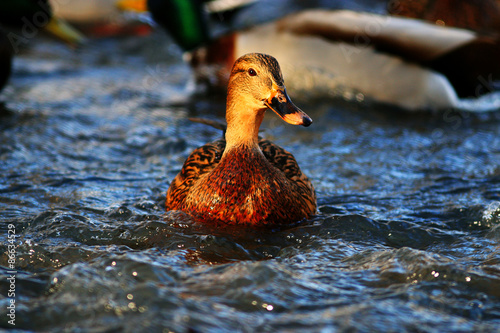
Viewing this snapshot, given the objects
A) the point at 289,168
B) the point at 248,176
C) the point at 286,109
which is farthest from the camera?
the point at 289,168

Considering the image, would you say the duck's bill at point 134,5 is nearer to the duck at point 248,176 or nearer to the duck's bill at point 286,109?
the duck at point 248,176

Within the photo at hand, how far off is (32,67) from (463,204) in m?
5.70

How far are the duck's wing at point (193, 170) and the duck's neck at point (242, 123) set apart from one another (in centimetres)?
31

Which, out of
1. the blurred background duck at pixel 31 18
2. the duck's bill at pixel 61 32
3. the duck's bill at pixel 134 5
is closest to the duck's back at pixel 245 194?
the blurred background duck at pixel 31 18

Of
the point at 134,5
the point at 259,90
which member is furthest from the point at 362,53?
the point at 259,90

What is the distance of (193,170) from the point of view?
434 centimetres

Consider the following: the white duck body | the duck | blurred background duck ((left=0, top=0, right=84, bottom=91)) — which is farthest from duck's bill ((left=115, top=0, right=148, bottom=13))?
the duck

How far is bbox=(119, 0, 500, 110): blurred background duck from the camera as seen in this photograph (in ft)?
21.9

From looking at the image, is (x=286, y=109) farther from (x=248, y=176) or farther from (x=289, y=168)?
(x=289, y=168)

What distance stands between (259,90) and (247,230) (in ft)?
2.60

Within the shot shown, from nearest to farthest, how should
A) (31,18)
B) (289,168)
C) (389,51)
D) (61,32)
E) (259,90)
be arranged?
(259,90) < (289,168) < (389,51) < (31,18) < (61,32)

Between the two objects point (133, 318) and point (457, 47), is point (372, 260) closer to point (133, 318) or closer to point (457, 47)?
point (133, 318)

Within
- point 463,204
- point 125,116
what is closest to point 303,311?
point 463,204

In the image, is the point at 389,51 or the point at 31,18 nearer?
the point at 389,51
